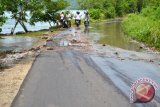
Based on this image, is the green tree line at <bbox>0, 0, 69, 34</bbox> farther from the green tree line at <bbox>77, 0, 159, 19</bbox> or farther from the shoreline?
the green tree line at <bbox>77, 0, 159, 19</bbox>

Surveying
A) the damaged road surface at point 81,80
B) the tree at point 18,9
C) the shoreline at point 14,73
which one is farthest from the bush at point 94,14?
the damaged road surface at point 81,80

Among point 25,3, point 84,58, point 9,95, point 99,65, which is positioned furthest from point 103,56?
point 25,3

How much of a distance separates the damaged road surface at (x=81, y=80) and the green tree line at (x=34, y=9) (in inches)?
664

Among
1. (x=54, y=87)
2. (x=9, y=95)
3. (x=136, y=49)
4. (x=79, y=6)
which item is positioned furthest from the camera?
(x=79, y=6)

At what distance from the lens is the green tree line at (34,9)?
3297 cm

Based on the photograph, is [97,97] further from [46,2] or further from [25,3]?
[46,2]

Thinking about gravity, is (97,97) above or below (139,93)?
below

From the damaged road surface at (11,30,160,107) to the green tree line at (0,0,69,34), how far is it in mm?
16863

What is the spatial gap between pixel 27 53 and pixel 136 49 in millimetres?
5934

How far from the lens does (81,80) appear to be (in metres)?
11.4

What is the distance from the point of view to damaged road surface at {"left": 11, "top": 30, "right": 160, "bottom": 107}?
9000 mm

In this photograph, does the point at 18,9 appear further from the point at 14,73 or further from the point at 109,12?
the point at 109,12

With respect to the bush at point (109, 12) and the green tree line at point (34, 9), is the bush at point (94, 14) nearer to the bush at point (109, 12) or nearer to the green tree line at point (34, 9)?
the bush at point (109, 12)

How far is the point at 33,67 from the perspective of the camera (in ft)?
45.6
